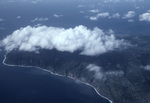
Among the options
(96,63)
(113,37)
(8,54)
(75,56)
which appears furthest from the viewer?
(113,37)

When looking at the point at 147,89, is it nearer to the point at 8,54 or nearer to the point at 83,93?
the point at 83,93

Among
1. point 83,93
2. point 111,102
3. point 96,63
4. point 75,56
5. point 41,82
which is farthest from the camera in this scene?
point 75,56

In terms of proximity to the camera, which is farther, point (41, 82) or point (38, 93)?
point (41, 82)

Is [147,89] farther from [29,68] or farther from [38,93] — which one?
[29,68]

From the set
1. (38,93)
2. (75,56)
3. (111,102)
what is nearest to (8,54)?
(75,56)

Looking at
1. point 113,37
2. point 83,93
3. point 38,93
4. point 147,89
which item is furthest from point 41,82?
point 113,37

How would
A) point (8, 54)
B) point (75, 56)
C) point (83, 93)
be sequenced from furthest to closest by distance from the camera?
point (8, 54), point (75, 56), point (83, 93)
